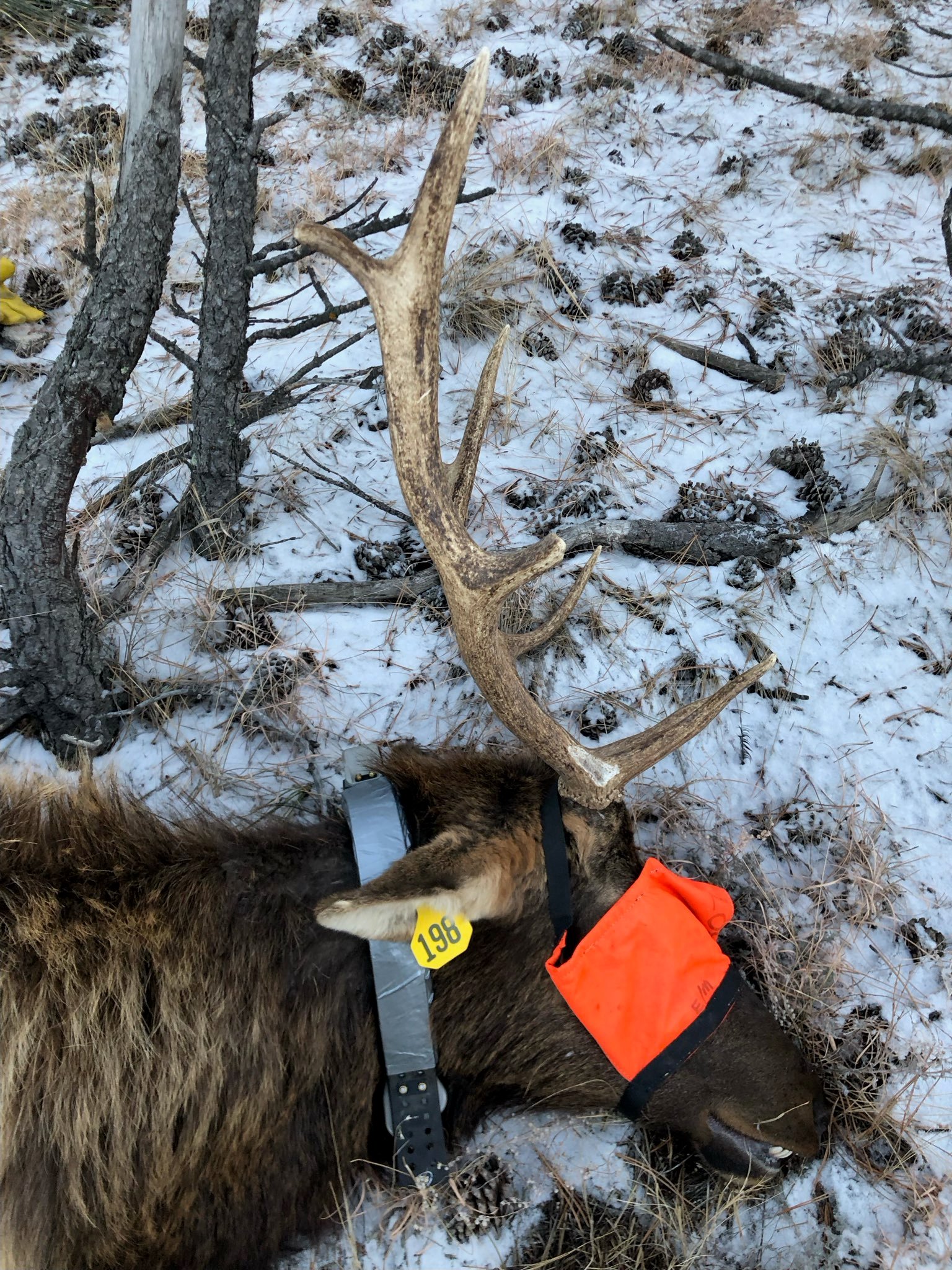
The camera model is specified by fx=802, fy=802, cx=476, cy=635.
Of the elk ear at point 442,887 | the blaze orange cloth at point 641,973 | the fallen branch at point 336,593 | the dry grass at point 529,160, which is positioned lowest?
the blaze orange cloth at point 641,973

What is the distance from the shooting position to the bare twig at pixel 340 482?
12.3ft

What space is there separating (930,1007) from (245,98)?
14.0ft

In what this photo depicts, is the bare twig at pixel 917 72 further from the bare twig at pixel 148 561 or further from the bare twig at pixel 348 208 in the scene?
the bare twig at pixel 148 561

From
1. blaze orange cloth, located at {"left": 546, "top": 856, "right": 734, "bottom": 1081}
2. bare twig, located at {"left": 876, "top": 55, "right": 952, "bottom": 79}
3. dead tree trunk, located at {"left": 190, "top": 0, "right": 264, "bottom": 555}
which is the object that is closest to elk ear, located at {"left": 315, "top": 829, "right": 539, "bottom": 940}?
blaze orange cloth, located at {"left": 546, "top": 856, "right": 734, "bottom": 1081}

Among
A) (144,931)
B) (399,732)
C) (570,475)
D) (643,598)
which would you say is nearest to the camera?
(144,931)

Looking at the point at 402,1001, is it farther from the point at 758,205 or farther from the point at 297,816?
the point at 758,205

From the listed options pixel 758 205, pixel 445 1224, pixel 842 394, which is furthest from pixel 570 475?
pixel 445 1224

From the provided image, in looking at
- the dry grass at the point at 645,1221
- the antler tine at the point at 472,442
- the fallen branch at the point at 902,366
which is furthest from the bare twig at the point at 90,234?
the dry grass at the point at 645,1221

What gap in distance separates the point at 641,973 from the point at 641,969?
1cm

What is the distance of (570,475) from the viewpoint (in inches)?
162

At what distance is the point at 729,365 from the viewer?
4434mm

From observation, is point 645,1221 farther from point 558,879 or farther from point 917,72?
point 917,72

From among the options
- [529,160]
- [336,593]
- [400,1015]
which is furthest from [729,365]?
[400,1015]

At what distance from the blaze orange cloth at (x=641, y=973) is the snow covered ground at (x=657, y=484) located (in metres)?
0.86
